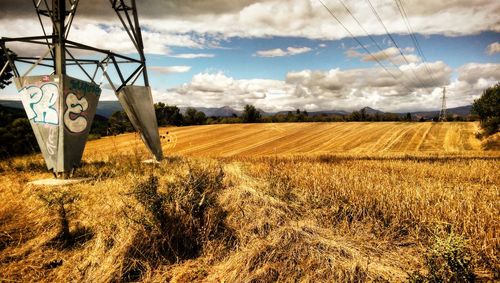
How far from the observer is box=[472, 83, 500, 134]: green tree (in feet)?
145

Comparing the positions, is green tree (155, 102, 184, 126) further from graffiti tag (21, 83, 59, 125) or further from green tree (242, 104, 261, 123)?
graffiti tag (21, 83, 59, 125)

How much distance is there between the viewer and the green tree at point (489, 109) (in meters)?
44.3

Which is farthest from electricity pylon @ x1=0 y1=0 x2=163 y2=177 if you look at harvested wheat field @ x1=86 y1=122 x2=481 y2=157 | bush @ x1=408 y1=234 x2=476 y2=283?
harvested wheat field @ x1=86 y1=122 x2=481 y2=157

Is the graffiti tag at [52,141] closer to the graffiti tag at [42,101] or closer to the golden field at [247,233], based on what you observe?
the graffiti tag at [42,101]

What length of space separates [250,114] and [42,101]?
68.8m

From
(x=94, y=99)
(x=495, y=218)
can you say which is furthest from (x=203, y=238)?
(x=94, y=99)

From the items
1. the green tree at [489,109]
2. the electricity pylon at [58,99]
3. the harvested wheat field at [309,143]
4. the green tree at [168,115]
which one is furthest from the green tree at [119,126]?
the green tree at [168,115]

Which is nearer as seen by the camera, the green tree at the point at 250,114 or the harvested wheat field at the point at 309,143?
the harvested wheat field at the point at 309,143

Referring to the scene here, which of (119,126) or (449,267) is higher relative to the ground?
(119,126)

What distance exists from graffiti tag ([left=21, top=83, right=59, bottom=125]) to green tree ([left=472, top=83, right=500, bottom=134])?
1977 inches

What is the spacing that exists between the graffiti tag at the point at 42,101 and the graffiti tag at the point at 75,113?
0.32 meters

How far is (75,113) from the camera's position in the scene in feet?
30.9

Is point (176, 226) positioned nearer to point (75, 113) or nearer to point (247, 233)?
point (247, 233)

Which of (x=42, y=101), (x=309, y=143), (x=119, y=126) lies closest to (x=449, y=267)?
(x=119, y=126)
